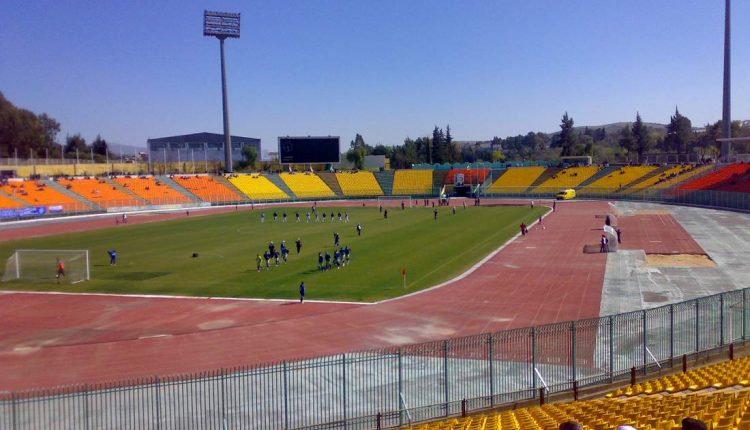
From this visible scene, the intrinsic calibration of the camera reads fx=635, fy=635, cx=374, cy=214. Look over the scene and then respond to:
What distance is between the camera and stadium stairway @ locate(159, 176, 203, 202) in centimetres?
9264

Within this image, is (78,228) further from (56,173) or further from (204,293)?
(56,173)

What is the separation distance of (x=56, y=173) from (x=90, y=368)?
95.7m

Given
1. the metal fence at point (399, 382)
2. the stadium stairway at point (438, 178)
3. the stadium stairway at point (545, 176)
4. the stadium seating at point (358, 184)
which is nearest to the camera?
the metal fence at point (399, 382)

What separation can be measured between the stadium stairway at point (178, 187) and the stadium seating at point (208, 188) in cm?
67

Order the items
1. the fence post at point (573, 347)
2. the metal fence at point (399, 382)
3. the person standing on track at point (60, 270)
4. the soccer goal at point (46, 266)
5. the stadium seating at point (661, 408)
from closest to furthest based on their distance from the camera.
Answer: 1. the stadium seating at point (661, 408)
2. the metal fence at point (399, 382)
3. the fence post at point (573, 347)
4. the person standing on track at point (60, 270)
5. the soccer goal at point (46, 266)

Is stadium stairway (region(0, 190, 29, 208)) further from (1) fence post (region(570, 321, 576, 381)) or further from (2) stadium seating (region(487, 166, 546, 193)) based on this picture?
(1) fence post (region(570, 321, 576, 381))

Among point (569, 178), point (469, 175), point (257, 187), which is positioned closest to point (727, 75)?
point (569, 178)

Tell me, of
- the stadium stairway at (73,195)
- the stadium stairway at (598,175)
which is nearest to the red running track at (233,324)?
the stadium stairway at (73,195)

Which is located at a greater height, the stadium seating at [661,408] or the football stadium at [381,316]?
the stadium seating at [661,408]

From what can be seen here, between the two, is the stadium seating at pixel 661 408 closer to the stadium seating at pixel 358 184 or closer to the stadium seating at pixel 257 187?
the stadium seating at pixel 257 187

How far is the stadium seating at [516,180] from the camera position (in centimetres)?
10075

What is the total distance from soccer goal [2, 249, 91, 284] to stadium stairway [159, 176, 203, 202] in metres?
55.4

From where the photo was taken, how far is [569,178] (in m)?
99.4

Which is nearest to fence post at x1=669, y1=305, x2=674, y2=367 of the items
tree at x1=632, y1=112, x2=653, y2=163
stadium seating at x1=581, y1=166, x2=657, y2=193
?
stadium seating at x1=581, y1=166, x2=657, y2=193
